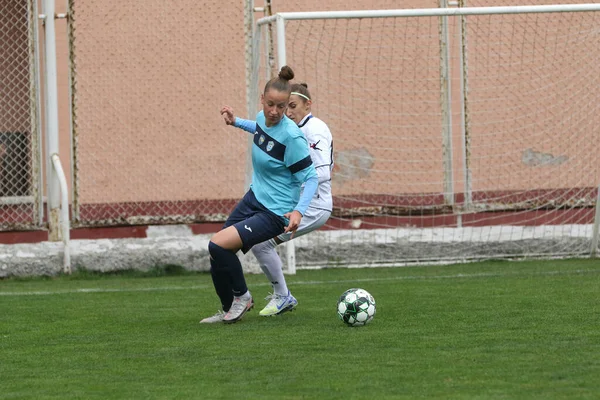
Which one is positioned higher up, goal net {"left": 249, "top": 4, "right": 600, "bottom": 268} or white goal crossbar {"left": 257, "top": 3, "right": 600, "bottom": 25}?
white goal crossbar {"left": 257, "top": 3, "right": 600, "bottom": 25}

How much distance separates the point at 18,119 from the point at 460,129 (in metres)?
5.05

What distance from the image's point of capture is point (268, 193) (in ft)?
24.3

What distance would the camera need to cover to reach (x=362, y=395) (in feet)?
15.1

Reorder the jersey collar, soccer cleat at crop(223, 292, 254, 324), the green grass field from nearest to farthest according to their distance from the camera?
the green grass field
soccer cleat at crop(223, 292, 254, 324)
the jersey collar

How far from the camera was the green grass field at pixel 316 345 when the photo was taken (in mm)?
4836

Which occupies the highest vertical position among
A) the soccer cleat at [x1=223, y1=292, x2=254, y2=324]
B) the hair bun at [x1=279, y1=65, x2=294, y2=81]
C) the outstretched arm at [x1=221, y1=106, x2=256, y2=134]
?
the hair bun at [x1=279, y1=65, x2=294, y2=81]

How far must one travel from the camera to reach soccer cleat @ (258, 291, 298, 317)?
779cm

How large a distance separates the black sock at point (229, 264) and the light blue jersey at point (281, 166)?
0.41 meters

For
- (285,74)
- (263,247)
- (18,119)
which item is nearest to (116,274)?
(18,119)

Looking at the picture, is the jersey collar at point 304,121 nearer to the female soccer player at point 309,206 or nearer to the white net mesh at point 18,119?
the female soccer player at point 309,206

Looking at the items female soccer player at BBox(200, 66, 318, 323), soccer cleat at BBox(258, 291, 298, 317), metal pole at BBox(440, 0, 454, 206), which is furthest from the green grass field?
metal pole at BBox(440, 0, 454, 206)

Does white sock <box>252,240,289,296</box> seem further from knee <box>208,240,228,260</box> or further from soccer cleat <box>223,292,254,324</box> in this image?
knee <box>208,240,228,260</box>

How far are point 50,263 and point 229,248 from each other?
510cm

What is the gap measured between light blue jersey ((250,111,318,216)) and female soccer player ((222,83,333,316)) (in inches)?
14.7
